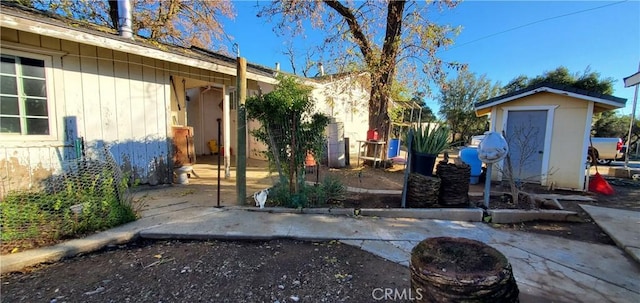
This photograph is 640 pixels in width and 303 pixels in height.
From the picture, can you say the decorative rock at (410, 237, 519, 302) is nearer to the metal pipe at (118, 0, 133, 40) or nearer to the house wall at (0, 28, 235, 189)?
the house wall at (0, 28, 235, 189)

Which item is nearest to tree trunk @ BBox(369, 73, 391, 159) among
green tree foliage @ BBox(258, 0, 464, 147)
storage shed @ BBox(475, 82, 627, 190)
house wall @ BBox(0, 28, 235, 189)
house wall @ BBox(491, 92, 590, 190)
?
green tree foliage @ BBox(258, 0, 464, 147)

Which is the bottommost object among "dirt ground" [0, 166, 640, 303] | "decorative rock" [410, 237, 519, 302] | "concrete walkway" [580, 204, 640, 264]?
"dirt ground" [0, 166, 640, 303]

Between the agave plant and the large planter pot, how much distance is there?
72 mm

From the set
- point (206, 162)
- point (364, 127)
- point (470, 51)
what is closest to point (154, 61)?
point (206, 162)

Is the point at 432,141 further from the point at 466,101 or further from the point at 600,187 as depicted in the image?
the point at 466,101

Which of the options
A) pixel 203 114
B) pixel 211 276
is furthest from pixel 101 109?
pixel 203 114

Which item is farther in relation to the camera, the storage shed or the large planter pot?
the storage shed

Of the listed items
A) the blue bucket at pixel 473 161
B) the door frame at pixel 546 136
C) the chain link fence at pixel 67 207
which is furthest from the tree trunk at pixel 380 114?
the chain link fence at pixel 67 207

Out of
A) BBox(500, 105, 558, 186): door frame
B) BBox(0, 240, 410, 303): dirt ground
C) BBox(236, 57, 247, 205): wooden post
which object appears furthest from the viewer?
BBox(500, 105, 558, 186): door frame

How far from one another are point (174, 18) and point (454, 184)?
11.2m

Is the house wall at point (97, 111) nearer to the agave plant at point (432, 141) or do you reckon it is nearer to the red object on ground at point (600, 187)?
the agave plant at point (432, 141)

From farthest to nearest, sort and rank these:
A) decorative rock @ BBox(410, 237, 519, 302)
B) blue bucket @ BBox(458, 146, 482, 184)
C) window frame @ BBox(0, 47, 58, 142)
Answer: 1. blue bucket @ BBox(458, 146, 482, 184)
2. window frame @ BBox(0, 47, 58, 142)
3. decorative rock @ BBox(410, 237, 519, 302)

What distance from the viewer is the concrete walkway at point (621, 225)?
3.00m

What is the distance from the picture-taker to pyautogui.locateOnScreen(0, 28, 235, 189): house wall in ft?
12.4
